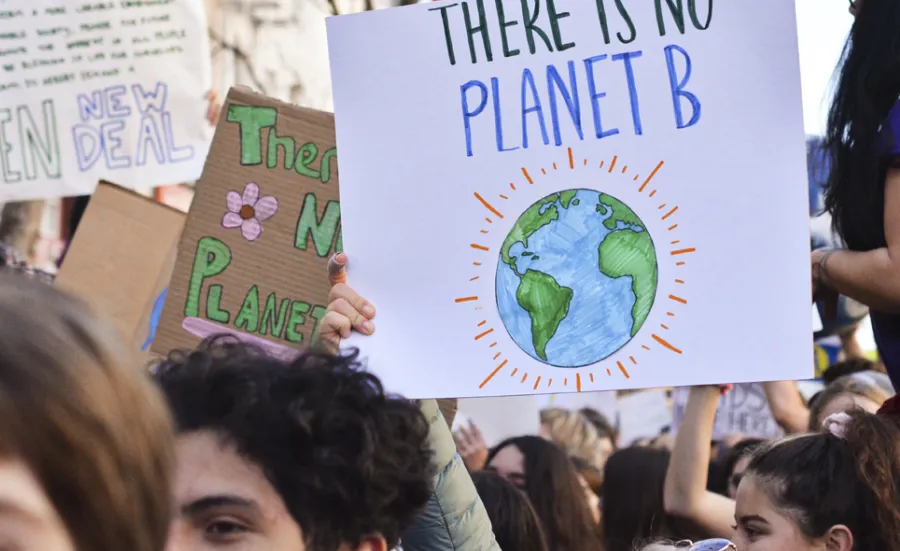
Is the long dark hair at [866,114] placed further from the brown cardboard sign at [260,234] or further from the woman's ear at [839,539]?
the brown cardboard sign at [260,234]

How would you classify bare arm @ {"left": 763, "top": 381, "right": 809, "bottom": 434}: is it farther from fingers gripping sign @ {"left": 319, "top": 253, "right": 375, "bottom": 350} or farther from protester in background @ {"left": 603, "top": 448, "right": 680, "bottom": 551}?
fingers gripping sign @ {"left": 319, "top": 253, "right": 375, "bottom": 350}

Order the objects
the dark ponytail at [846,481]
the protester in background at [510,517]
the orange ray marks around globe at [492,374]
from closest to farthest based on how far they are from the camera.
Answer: the orange ray marks around globe at [492,374] → the dark ponytail at [846,481] → the protester in background at [510,517]

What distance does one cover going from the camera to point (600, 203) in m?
2.01

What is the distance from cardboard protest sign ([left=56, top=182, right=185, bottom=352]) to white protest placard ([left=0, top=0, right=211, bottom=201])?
61 centimetres

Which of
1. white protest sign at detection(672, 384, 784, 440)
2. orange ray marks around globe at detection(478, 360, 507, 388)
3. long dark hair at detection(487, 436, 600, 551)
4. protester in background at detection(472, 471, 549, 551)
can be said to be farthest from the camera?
white protest sign at detection(672, 384, 784, 440)

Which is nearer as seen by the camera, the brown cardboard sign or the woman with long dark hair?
the woman with long dark hair

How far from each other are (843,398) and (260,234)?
175 cm

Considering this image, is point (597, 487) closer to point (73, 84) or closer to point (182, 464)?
point (73, 84)

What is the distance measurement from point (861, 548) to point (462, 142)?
1181mm

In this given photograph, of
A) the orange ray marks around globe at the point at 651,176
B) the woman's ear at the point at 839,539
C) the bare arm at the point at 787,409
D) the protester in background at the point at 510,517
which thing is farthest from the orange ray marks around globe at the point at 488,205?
the bare arm at the point at 787,409

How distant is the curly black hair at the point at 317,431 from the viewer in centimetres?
168

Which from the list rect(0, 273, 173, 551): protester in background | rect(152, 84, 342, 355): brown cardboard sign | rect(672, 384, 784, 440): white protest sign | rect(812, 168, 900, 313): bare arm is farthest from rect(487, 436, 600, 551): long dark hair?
rect(0, 273, 173, 551): protester in background

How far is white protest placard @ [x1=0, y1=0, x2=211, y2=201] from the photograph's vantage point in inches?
150

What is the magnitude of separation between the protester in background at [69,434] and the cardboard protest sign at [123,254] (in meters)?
2.37
